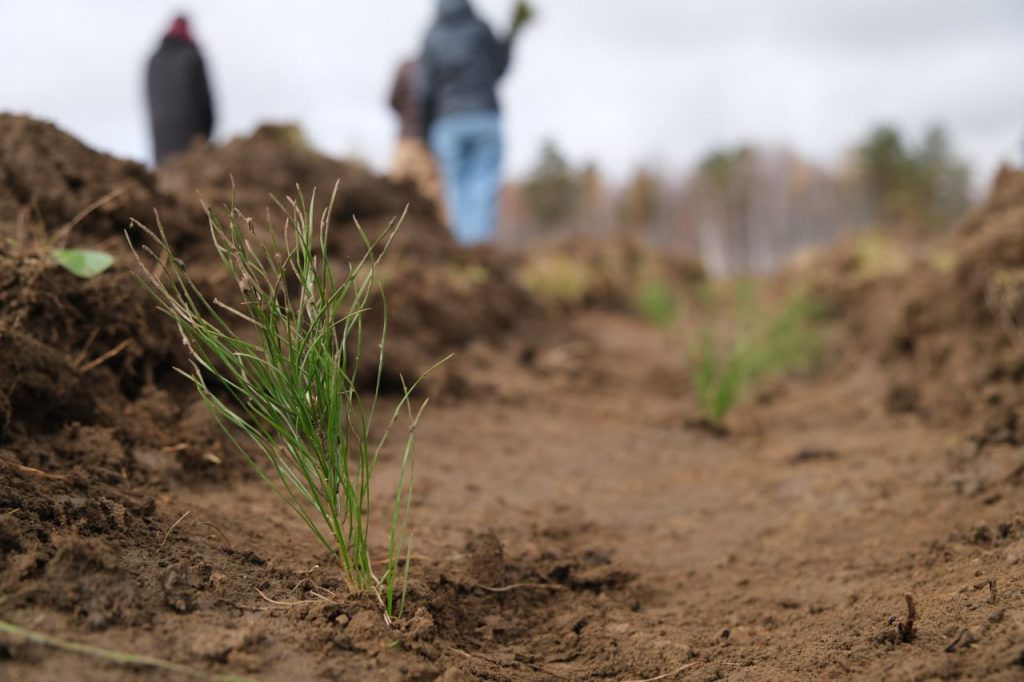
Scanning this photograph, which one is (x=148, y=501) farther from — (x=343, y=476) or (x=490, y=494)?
(x=490, y=494)

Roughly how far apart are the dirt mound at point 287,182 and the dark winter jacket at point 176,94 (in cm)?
111

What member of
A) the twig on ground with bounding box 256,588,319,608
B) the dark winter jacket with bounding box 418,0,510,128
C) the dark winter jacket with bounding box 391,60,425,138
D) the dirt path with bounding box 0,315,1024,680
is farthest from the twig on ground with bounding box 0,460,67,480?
the dark winter jacket with bounding box 391,60,425,138

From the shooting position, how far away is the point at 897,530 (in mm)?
2525

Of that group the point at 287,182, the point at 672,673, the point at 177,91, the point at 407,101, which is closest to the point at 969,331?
the point at 672,673

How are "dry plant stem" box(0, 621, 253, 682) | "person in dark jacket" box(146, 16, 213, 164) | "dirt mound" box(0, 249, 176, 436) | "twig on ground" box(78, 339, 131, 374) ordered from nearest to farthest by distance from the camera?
"dry plant stem" box(0, 621, 253, 682) → "dirt mound" box(0, 249, 176, 436) → "twig on ground" box(78, 339, 131, 374) → "person in dark jacket" box(146, 16, 213, 164)

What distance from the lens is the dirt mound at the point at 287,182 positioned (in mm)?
4359

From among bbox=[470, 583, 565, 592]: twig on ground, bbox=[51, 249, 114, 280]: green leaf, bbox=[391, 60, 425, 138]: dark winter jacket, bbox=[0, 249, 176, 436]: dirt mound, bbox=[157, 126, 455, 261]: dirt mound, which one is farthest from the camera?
bbox=[391, 60, 425, 138]: dark winter jacket

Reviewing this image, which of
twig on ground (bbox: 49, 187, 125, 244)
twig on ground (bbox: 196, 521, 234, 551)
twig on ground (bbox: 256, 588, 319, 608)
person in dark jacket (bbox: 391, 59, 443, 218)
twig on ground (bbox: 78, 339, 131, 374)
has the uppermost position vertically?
person in dark jacket (bbox: 391, 59, 443, 218)

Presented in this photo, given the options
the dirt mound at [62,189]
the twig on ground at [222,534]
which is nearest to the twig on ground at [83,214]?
the dirt mound at [62,189]

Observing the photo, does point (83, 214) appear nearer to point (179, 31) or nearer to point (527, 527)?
point (527, 527)

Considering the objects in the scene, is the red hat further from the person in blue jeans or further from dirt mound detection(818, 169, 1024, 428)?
dirt mound detection(818, 169, 1024, 428)

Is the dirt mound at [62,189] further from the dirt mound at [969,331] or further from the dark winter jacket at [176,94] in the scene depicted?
the dirt mound at [969,331]

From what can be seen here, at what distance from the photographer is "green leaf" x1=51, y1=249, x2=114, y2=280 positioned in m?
2.58

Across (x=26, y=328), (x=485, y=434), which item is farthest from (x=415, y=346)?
(x=26, y=328)
